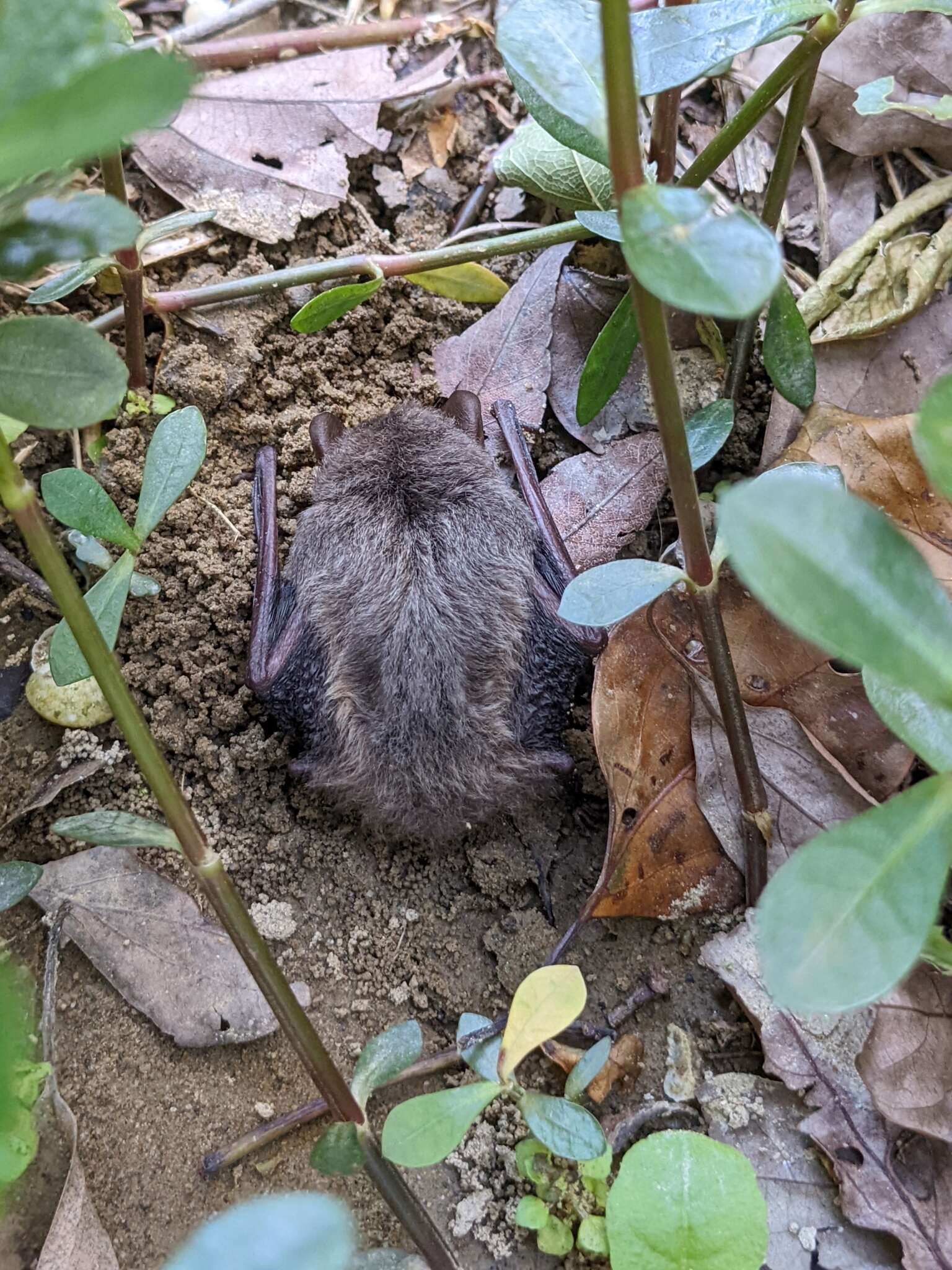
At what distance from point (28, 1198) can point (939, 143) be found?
425 centimetres

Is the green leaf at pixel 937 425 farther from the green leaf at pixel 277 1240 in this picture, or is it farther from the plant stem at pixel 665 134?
the plant stem at pixel 665 134

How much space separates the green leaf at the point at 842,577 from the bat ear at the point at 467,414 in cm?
225

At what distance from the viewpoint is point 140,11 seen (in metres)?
3.96

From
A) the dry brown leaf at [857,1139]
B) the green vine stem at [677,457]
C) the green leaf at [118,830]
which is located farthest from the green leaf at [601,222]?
the dry brown leaf at [857,1139]

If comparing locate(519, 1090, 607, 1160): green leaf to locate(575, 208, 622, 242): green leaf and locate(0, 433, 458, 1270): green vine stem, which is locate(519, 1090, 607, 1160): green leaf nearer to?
locate(0, 433, 458, 1270): green vine stem

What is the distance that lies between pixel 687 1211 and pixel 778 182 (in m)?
2.65

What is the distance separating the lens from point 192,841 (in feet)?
6.17

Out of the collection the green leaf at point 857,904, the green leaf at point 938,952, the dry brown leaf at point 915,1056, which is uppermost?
the green leaf at point 857,904

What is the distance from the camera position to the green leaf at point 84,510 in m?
2.45

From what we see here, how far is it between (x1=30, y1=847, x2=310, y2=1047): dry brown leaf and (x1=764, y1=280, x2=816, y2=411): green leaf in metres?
2.16

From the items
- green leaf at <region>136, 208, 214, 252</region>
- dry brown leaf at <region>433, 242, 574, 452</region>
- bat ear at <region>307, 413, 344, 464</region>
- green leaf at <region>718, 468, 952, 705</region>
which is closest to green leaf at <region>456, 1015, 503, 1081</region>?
green leaf at <region>718, 468, 952, 705</region>

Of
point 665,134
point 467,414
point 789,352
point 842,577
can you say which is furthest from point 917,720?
point 467,414

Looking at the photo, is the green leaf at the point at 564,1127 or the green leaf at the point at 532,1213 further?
the green leaf at the point at 532,1213

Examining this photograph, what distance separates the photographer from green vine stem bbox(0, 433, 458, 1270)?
68.6 inches
